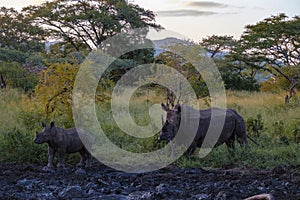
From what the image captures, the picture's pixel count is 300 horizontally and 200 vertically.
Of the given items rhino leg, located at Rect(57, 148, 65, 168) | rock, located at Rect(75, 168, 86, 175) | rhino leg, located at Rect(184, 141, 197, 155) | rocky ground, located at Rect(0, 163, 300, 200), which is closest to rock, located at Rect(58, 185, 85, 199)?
rocky ground, located at Rect(0, 163, 300, 200)

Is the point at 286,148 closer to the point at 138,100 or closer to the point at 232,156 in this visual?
the point at 232,156

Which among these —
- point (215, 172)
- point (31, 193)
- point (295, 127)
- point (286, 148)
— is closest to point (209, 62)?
point (295, 127)

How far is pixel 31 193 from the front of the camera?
23.9 ft

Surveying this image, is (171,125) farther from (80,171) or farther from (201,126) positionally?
(80,171)

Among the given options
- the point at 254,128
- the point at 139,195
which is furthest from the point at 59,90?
the point at 139,195

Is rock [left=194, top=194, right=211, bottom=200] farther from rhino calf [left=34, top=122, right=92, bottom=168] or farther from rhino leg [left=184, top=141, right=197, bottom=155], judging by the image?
rhino leg [left=184, top=141, right=197, bottom=155]

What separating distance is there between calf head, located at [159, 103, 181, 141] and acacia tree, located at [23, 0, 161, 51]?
2016 centimetres

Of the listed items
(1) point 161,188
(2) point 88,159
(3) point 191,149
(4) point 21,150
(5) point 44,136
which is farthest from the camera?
(3) point 191,149

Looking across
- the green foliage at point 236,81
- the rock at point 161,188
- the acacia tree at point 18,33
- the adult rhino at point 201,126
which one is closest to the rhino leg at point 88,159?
the adult rhino at point 201,126

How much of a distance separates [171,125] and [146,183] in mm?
2428

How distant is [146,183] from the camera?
26.1ft

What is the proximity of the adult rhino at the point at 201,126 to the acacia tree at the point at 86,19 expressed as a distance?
1966cm

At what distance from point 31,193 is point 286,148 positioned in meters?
5.57

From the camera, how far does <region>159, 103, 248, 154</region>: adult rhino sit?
10.3 m
